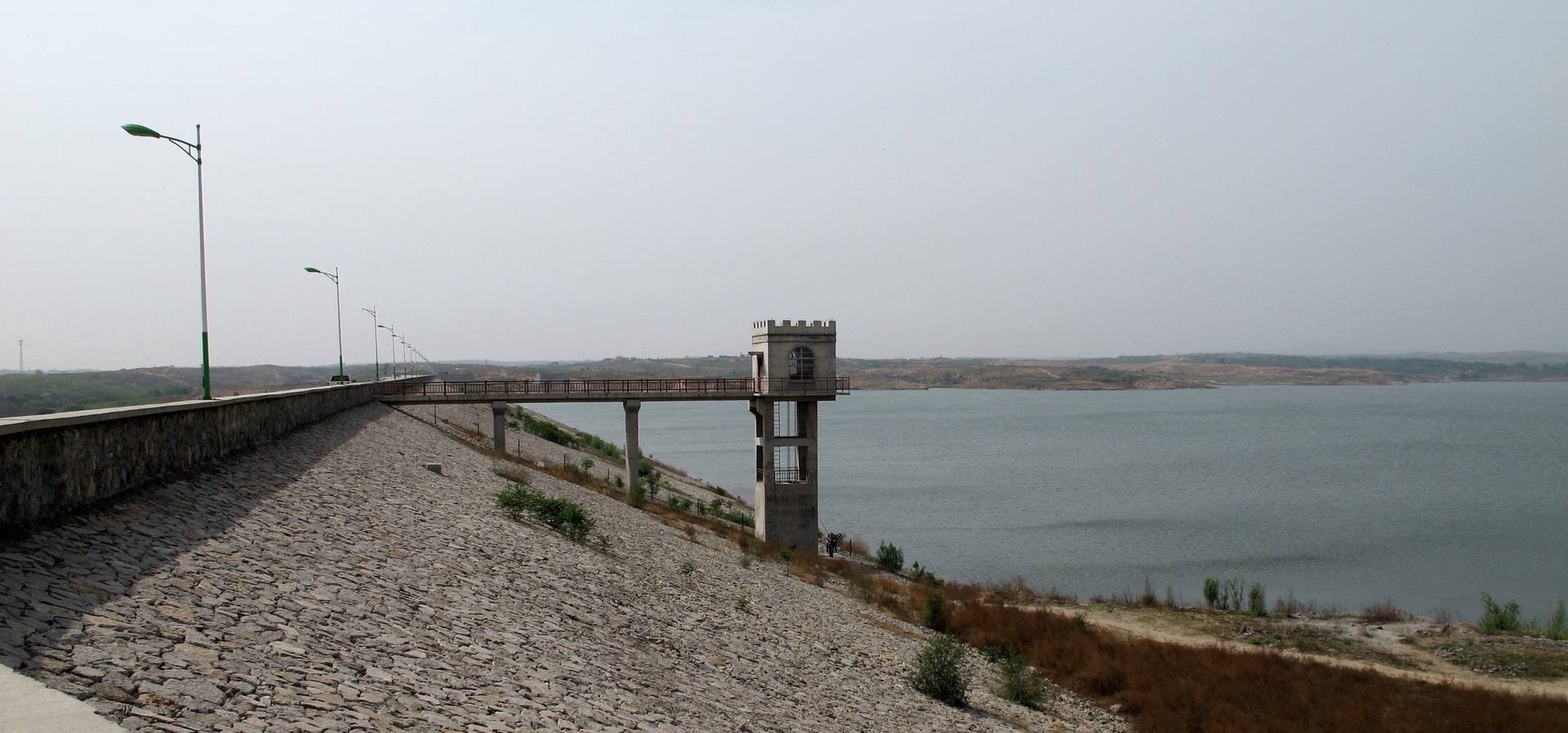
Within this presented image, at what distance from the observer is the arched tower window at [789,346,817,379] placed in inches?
1639

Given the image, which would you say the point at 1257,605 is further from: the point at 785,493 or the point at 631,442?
the point at 631,442

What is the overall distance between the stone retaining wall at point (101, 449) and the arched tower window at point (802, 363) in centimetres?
2434

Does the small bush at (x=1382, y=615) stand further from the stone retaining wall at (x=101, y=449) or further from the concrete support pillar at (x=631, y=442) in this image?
the stone retaining wall at (x=101, y=449)

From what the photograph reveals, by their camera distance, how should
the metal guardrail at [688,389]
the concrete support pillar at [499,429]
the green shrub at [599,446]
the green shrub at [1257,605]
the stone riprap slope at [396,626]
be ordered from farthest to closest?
the green shrub at [599,446] < the concrete support pillar at [499,429] < the metal guardrail at [688,389] < the green shrub at [1257,605] < the stone riprap slope at [396,626]

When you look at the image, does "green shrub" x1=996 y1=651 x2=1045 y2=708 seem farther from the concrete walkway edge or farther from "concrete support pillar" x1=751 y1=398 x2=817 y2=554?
"concrete support pillar" x1=751 y1=398 x2=817 y2=554

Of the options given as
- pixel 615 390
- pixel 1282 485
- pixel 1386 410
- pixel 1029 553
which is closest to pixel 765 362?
pixel 615 390

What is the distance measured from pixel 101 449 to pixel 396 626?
4839 mm

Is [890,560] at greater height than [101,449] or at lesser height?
lesser

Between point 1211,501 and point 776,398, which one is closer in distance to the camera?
point 776,398

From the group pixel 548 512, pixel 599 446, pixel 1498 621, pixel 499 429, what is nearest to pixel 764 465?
pixel 499 429

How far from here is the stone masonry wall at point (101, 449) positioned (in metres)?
10.1

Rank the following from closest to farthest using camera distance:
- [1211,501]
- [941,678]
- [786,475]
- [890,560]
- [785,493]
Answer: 1. [941,678]
2. [890,560]
3. [785,493]
4. [786,475]
5. [1211,501]

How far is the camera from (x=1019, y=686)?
2000 cm

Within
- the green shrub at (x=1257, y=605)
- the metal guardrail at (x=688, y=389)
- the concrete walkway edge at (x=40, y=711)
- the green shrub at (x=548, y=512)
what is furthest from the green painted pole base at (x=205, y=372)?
the green shrub at (x=1257, y=605)
